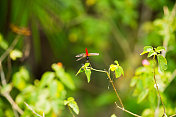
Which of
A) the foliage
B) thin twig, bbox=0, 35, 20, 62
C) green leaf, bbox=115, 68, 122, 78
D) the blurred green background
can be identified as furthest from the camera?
thin twig, bbox=0, 35, 20, 62

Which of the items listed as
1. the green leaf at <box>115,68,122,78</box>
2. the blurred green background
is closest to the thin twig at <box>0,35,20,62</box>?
the blurred green background

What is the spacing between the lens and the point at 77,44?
2.92 m

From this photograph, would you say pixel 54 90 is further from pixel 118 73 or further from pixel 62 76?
pixel 118 73

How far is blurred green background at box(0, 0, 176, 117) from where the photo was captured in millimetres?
1303

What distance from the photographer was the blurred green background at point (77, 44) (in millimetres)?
1303

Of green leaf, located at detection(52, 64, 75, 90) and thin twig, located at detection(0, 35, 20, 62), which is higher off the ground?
thin twig, located at detection(0, 35, 20, 62)

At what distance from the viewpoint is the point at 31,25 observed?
1.78 m

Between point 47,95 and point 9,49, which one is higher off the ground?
point 9,49

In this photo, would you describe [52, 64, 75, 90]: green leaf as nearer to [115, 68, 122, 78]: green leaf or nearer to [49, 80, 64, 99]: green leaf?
[49, 80, 64, 99]: green leaf

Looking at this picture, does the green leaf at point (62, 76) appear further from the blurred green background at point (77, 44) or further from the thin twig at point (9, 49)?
the thin twig at point (9, 49)

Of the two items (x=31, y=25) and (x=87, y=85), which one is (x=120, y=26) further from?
(x=31, y=25)

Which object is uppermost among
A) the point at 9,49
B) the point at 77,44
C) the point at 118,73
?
the point at 77,44

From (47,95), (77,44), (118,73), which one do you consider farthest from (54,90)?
(77,44)

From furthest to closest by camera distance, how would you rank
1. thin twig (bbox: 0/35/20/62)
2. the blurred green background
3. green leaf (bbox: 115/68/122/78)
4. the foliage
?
thin twig (bbox: 0/35/20/62) → the blurred green background → the foliage → green leaf (bbox: 115/68/122/78)
